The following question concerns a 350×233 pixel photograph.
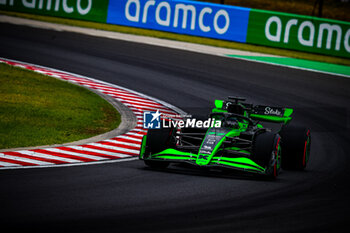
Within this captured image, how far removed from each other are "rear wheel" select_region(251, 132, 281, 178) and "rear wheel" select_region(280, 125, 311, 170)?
1.00 meters

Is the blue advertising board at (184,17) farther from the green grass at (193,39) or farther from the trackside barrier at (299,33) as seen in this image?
the trackside barrier at (299,33)

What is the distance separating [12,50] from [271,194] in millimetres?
15936

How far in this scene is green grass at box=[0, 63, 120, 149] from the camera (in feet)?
41.9

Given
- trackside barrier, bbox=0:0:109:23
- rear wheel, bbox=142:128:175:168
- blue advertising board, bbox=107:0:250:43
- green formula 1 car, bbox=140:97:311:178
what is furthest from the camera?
trackside barrier, bbox=0:0:109:23

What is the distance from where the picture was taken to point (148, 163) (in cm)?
1117

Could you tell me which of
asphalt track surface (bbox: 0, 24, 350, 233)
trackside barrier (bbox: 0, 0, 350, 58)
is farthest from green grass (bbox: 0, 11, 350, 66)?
asphalt track surface (bbox: 0, 24, 350, 233)

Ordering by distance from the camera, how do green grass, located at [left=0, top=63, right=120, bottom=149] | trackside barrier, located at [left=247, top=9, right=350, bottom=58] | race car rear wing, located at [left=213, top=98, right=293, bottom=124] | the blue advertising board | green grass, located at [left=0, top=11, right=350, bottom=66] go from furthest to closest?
the blue advertising board < green grass, located at [left=0, top=11, right=350, bottom=66] < trackside barrier, located at [left=247, top=9, right=350, bottom=58] < green grass, located at [left=0, top=63, right=120, bottom=149] < race car rear wing, located at [left=213, top=98, right=293, bottom=124]

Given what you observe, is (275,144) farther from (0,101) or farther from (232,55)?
A: (232,55)

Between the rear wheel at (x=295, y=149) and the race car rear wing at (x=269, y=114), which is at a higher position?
the race car rear wing at (x=269, y=114)

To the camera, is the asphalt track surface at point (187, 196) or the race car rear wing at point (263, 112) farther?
the race car rear wing at point (263, 112)

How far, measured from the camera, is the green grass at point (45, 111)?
41.9 feet

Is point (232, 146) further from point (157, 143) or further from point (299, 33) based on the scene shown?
point (299, 33)

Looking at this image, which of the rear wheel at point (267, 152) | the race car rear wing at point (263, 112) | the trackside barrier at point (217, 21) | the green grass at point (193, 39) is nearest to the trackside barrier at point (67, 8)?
the trackside barrier at point (217, 21)

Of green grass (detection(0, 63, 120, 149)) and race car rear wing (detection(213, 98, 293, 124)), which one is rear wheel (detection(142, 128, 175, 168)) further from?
green grass (detection(0, 63, 120, 149))
